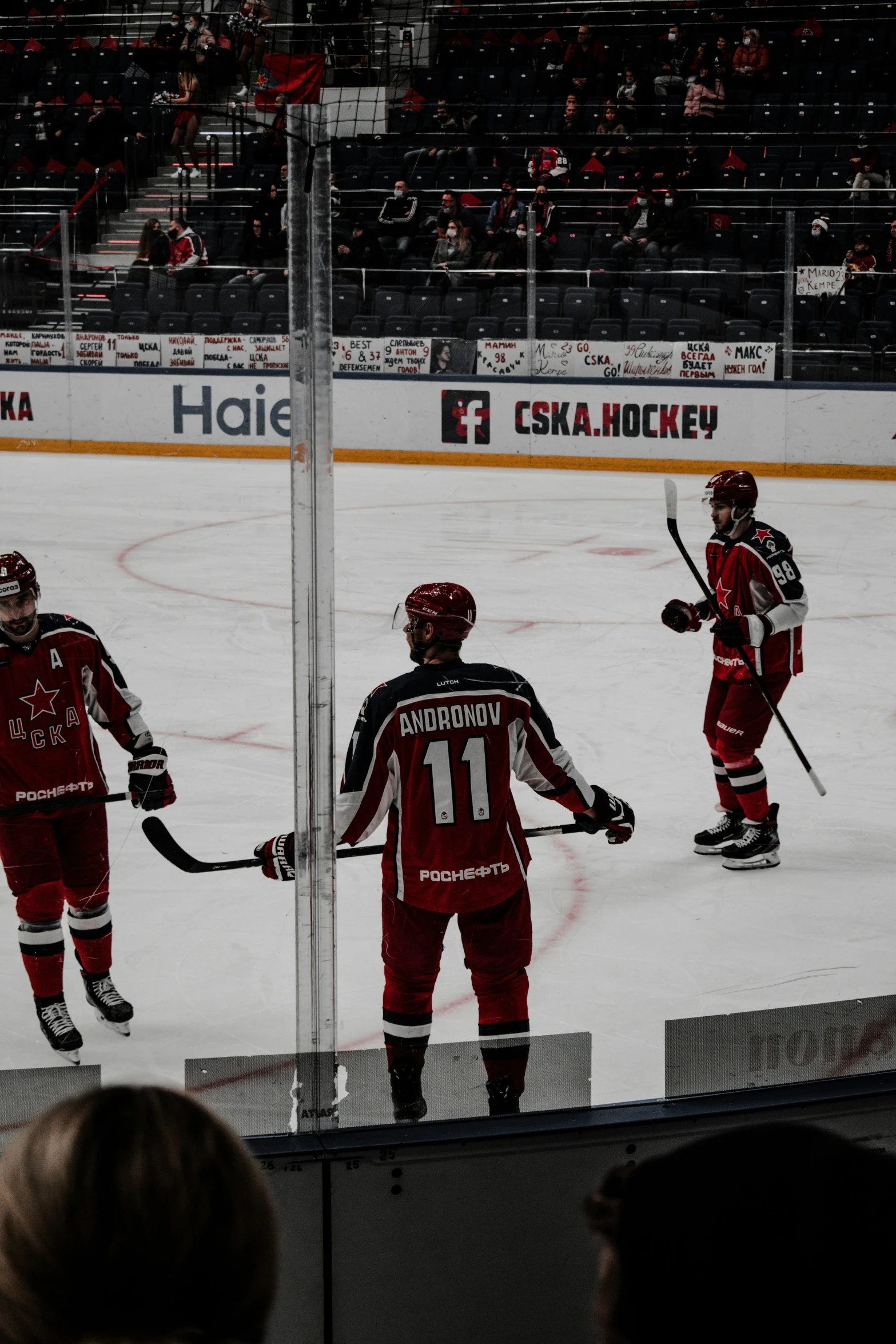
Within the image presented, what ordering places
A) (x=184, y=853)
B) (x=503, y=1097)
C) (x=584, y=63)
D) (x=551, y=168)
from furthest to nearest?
(x=584, y=63), (x=551, y=168), (x=184, y=853), (x=503, y=1097)

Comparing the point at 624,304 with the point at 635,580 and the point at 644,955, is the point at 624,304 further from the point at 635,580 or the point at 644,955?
the point at 644,955

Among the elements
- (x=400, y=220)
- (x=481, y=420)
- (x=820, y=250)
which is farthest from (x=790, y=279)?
(x=400, y=220)

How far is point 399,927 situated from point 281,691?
3.67 metres

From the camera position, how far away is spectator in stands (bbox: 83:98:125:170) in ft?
56.0

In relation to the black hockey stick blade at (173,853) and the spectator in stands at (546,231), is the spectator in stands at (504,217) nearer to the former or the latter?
the spectator in stands at (546,231)

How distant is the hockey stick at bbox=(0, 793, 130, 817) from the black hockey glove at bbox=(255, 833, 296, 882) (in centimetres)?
62

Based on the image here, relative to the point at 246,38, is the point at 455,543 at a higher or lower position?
lower

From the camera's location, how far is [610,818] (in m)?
3.35

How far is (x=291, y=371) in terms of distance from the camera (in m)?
2.31

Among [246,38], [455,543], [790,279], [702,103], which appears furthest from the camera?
[702,103]

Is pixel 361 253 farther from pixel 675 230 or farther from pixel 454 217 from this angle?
pixel 675 230

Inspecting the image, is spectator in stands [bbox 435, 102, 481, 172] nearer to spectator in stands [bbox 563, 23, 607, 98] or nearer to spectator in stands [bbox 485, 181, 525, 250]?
spectator in stands [bbox 485, 181, 525, 250]

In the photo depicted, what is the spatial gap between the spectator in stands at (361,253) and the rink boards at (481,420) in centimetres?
103

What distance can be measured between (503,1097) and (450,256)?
13.1 meters
